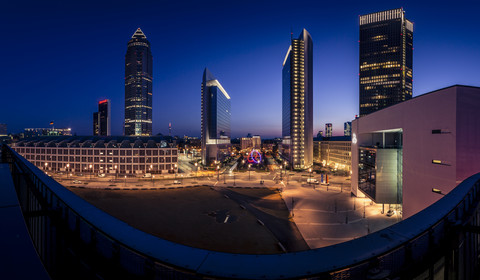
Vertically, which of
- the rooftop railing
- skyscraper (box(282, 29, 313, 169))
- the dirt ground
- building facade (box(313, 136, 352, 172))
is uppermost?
skyscraper (box(282, 29, 313, 169))

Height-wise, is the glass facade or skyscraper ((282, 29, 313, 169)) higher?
skyscraper ((282, 29, 313, 169))

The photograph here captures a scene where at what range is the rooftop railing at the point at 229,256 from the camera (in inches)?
107

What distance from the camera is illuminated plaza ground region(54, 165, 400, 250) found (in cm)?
2064

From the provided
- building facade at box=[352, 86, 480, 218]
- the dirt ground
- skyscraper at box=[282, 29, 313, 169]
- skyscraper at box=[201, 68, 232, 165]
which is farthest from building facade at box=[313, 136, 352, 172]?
skyscraper at box=[201, 68, 232, 165]

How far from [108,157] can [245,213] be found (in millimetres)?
55368

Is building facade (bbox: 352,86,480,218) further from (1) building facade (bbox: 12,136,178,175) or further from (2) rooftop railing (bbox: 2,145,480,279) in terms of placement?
(1) building facade (bbox: 12,136,178,175)

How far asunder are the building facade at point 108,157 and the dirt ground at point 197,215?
19.6 m

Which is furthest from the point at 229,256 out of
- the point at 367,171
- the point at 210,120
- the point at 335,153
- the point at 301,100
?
the point at 210,120

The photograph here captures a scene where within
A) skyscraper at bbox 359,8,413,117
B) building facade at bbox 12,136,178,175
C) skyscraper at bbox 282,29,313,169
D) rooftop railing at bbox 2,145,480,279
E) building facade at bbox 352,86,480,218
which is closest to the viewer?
rooftop railing at bbox 2,145,480,279

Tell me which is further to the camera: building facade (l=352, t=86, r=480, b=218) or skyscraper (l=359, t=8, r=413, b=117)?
skyscraper (l=359, t=8, r=413, b=117)

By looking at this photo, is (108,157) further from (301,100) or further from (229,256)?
(301,100)

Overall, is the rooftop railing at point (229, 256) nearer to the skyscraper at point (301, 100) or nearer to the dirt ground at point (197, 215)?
the dirt ground at point (197, 215)

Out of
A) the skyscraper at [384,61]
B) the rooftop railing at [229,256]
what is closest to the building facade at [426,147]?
the rooftop railing at [229,256]

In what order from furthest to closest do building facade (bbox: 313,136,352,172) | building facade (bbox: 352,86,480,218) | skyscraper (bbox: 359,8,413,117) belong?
skyscraper (bbox: 359,8,413,117)
building facade (bbox: 313,136,352,172)
building facade (bbox: 352,86,480,218)
